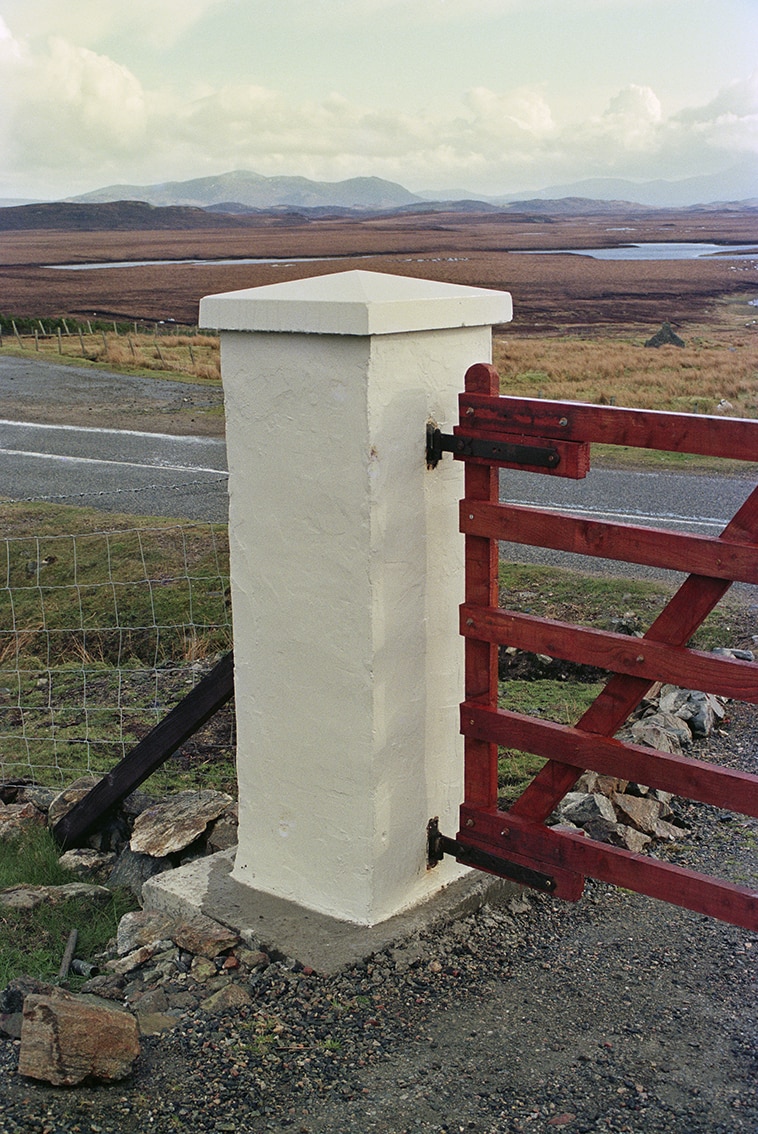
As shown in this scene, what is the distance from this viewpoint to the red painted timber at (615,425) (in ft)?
8.59

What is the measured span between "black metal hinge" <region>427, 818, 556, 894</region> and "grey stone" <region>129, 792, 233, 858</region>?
1030 mm

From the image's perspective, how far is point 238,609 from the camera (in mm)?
3527

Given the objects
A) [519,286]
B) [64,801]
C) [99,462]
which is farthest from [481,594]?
[519,286]

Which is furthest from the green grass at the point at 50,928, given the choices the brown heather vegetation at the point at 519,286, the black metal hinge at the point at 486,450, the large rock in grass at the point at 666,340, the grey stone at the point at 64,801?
the large rock in grass at the point at 666,340

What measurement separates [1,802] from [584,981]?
10.1 feet

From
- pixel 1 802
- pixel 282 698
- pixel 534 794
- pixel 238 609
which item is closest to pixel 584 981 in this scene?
pixel 534 794

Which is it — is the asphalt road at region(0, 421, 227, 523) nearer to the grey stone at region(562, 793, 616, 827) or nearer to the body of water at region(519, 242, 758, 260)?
the grey stone at region(562, 793, 616, 827)

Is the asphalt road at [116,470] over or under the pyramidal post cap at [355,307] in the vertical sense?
under

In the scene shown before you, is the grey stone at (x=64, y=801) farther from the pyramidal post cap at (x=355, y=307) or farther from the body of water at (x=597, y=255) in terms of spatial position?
the body of water at (x=597, y=255)

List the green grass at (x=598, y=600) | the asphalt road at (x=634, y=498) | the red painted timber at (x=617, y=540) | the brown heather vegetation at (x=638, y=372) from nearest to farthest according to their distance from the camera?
the red painted timber at (x=617, y=540) < the green grass at (x=598, y=600) < the asphalt road at (x=634, y=498) < the brown heather vegetation at (x=638, y=372)

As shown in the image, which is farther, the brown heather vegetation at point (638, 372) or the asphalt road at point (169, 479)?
the brown heather vegetation at point (638, 372)

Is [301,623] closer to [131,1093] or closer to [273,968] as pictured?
[273,968]

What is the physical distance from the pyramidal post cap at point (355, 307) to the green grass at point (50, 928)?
204cm

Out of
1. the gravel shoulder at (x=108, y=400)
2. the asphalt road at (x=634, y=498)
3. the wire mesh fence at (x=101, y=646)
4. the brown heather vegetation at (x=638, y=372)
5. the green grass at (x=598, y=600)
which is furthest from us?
the brown heather vegetation at (x=638, y=372)
